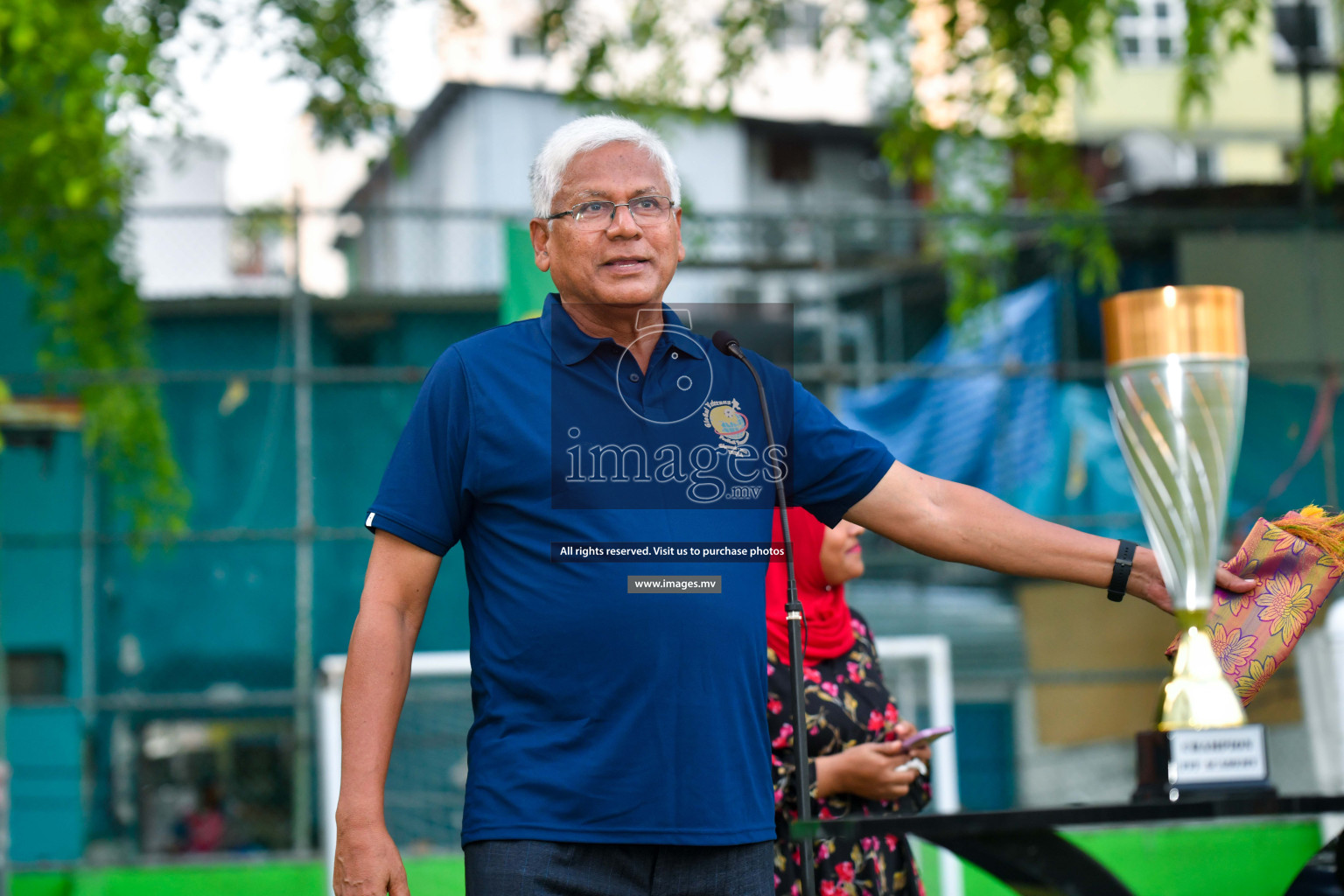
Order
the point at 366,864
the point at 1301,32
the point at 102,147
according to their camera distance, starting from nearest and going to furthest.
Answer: the point at 366,864 → the point at 102,147 → the point at 1301,32

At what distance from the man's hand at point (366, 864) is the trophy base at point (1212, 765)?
96cm

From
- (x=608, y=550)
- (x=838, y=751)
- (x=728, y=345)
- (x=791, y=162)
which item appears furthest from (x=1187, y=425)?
(x=791, y=162)

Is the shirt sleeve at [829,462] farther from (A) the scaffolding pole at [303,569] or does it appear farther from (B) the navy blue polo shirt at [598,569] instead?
(A) the scaffolding pole at [303,569]

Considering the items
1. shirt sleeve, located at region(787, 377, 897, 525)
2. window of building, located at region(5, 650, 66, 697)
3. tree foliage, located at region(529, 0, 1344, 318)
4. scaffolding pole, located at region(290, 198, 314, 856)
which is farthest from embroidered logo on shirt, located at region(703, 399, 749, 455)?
window of building, located at region(5, 650, 66, 697)

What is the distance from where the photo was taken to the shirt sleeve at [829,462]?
205 centimetres

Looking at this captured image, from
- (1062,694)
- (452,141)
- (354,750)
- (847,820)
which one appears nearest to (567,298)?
(354,750)

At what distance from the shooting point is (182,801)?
8.66 m

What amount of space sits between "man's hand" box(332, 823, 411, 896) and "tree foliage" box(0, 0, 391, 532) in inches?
151

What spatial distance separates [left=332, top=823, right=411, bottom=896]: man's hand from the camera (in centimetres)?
179

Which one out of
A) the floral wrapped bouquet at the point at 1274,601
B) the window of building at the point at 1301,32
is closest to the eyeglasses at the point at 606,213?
the floral wrapped bouquet at the point at 1274,601

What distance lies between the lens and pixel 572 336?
1.99m

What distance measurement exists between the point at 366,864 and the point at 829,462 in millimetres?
875

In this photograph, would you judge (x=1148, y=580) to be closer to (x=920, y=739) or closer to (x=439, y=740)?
(x=920, y=739)

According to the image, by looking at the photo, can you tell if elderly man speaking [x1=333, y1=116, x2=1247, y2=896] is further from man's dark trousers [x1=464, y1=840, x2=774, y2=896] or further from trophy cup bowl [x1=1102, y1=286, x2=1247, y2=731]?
trophy cup bowl [x1=1102, y1=286, x2=1247, y2=731]
